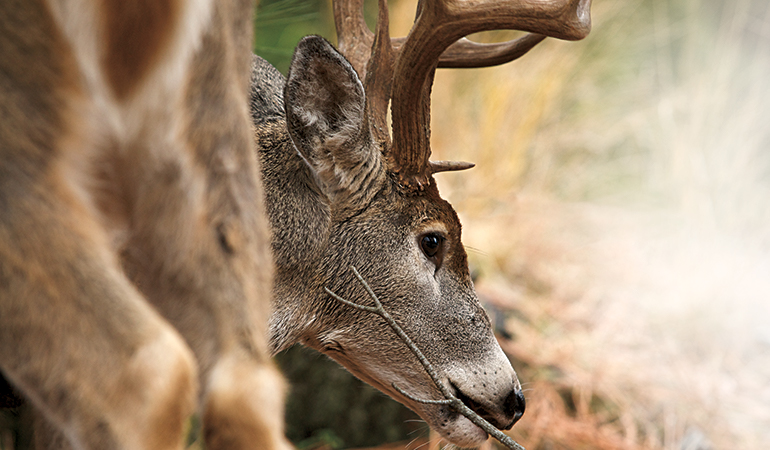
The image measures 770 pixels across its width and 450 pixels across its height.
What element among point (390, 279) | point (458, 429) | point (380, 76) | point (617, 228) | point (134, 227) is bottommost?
point (617, 228)

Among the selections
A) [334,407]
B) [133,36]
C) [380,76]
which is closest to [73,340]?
[133,36]

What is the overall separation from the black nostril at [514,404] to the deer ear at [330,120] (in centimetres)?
52

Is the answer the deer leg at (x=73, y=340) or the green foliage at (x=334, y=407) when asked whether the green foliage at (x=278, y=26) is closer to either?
the green foliage at (x=334, y=407)

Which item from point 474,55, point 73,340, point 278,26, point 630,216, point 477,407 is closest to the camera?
point 73,340

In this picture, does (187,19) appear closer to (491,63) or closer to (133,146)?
(133,146)

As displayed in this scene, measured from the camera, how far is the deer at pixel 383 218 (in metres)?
1.32

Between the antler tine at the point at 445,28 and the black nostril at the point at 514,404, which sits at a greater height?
the antler tine at the point at 445,28

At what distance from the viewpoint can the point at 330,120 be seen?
1.33 metres

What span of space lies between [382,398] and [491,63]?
1372mm

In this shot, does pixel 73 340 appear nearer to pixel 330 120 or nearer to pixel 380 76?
pixel 330 120

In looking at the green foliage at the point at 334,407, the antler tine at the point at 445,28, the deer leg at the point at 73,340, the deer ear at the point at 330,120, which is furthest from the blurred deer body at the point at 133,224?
the green foliage at the point at 334,407

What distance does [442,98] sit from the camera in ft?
16.3

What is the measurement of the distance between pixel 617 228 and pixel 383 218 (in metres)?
4.77

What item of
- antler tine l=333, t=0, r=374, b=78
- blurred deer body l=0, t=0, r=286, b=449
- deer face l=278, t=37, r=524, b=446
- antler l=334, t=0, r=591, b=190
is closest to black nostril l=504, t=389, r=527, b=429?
deer face l=278, t=37, r=524, b=446
